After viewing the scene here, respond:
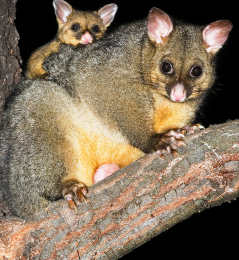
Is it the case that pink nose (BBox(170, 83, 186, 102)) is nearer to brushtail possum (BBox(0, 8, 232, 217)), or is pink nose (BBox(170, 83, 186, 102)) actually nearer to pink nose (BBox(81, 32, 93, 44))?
brushtail possum (BBox(0, 8, 232, 217))

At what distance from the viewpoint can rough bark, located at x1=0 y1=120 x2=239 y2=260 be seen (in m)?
3.48

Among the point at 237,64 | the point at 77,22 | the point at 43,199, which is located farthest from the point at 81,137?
the point at 237,64

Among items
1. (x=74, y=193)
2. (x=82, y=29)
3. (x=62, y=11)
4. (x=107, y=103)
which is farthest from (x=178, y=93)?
(x=62, y=11)

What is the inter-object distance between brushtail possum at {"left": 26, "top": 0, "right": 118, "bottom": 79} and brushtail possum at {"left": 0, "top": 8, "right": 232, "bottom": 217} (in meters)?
0.70

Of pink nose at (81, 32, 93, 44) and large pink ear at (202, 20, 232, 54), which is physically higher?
large pink ear at (202, 20, 232, 54)

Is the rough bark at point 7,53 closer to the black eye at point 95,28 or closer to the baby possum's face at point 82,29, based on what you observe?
the baby possum's face at point 82,29

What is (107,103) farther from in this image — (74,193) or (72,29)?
(72,29)

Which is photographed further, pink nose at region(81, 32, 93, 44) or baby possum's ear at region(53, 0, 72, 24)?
baby possum's ear at region(53, 0, 72, 24)

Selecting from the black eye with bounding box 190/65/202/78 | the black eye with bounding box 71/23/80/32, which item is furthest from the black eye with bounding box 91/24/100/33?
the black eye with bounding box 190/65/202/78

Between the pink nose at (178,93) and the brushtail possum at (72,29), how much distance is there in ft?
5.65

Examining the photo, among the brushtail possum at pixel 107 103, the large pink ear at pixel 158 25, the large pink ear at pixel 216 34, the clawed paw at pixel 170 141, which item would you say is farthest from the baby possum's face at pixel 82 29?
the clawed paw at pixel 170 141

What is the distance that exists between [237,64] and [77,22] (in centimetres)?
307

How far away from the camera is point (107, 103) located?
4.32 m

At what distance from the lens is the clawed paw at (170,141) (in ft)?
12.0
